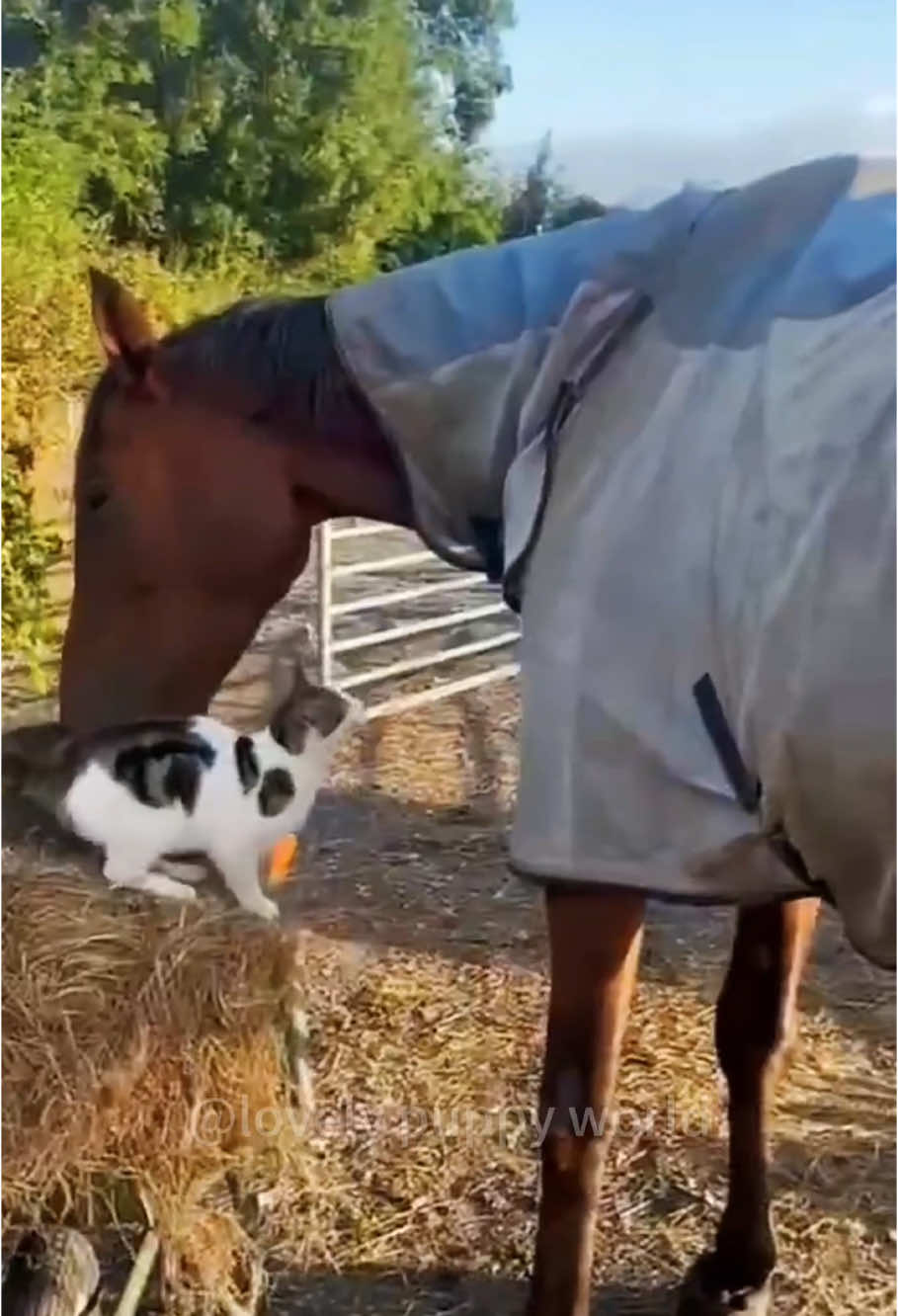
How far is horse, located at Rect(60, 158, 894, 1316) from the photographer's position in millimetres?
1039

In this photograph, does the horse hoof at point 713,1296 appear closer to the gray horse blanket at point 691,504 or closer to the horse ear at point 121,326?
the gray horse blanket at point 691,504

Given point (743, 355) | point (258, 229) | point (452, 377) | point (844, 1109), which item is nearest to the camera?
point (743, 355)

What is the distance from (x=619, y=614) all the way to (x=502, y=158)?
456mm

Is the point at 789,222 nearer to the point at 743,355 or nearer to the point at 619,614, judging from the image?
the point at 743,355

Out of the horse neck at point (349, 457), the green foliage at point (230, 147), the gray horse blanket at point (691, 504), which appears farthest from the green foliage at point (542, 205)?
the horse neck at point (349, 457)

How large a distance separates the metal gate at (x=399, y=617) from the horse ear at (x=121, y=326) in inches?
11.9

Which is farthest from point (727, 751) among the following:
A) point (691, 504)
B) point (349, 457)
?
point (349, 457)

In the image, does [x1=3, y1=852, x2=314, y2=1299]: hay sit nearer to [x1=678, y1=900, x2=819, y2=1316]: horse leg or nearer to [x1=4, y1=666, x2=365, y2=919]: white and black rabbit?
[x1=4, y1=666, x2=365, y2=919]: white and black rabbit

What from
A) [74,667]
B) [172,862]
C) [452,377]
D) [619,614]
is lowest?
[172,862]

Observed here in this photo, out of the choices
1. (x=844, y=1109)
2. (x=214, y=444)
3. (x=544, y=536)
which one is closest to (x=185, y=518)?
(x=214, y=444)

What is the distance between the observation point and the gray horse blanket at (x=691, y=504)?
1.03 meters

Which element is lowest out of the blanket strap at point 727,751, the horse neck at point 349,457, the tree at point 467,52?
the blanket strap at point 727,751

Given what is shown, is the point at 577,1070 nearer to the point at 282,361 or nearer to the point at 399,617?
the point at 282,361

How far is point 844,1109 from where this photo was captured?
5.57ft
